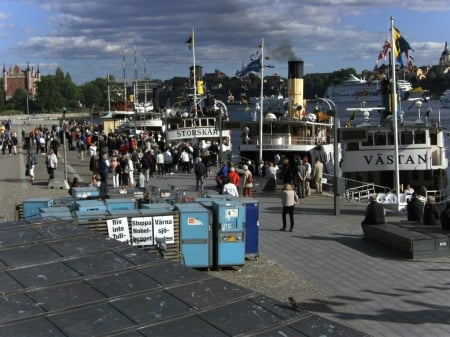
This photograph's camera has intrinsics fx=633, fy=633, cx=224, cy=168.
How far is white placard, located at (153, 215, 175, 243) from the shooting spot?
11.0 m

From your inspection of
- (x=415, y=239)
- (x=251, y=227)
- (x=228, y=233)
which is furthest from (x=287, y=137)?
(x=228, y=233)

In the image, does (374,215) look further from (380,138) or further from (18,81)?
(18,81)

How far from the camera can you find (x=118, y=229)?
10.8 meters

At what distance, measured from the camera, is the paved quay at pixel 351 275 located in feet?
29.5

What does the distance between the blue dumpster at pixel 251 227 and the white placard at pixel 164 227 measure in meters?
1.50

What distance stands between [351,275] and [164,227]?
3.49 meters

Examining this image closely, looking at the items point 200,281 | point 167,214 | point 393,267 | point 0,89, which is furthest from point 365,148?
point 0,89

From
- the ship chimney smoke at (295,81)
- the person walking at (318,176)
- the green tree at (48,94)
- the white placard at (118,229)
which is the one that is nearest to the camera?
the white placard at (118,229)

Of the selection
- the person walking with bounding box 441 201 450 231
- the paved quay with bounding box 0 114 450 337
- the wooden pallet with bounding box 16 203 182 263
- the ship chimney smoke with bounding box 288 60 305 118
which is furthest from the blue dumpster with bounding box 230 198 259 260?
the ship chimney smoke with bounding box 288 60 305 118

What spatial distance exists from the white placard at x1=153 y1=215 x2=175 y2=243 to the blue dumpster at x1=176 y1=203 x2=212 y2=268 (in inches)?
7.8

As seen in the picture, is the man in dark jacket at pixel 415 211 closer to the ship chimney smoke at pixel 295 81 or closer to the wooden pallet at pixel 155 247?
the wooden pallet at pixel 155 247

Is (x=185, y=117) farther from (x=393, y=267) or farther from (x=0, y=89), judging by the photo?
(x=0, y=89)

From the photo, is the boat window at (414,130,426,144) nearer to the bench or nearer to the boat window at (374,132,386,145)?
the boat window at (374,132,386,145)

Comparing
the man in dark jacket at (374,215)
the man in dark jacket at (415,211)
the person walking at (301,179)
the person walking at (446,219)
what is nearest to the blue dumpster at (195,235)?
the man in dark jacket at (374,215)
